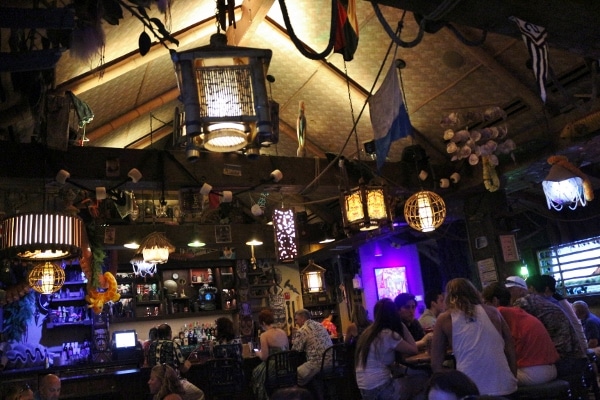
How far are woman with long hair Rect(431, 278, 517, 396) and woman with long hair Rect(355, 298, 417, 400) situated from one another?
0.70 meters

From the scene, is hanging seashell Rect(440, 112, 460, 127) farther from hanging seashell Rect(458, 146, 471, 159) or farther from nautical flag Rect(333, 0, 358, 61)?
nautical flag Rect(333, 0, 358, 61)

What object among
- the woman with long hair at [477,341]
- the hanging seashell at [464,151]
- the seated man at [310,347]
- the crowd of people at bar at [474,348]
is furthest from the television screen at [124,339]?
the woman with long hair at [477,341]

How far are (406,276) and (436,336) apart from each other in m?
9.88

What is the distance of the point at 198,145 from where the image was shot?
258 centimetres

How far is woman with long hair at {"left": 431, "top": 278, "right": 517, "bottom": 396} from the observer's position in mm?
3576

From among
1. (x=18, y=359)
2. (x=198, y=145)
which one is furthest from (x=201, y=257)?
(x=198, y=145)

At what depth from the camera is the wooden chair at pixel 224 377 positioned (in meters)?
6.15

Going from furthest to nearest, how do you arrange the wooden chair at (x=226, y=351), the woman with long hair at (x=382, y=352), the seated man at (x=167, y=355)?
the wooden chair at (x=226, y=351)
the seated man at (x=167, y=355)
the woman with long hair at (x=382, y=352)

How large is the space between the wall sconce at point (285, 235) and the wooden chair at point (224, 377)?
1.40m

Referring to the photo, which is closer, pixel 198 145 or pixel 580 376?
pixel 198 145

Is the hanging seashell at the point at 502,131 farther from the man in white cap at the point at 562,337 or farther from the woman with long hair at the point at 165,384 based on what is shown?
the woman with long hair at the point at 165,384

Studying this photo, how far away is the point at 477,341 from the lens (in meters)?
3.62

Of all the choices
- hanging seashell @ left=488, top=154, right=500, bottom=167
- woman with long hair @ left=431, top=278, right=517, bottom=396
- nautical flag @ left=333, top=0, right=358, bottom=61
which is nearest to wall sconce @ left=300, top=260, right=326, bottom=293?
hanging seashell @ left=488, top=154, right=500, bottom=167

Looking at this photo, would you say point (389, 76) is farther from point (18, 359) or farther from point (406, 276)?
→ point (406, 276)
